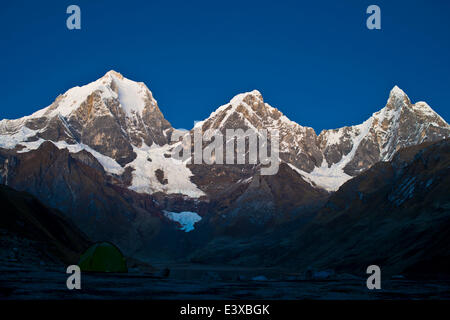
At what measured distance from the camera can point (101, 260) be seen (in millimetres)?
73750

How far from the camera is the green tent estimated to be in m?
73.0

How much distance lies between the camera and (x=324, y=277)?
7212cm

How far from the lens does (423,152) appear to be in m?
195

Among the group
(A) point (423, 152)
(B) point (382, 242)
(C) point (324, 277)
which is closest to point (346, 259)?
(B) point (382, 242)

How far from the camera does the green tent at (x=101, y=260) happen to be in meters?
73.0

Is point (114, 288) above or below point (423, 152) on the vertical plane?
below
